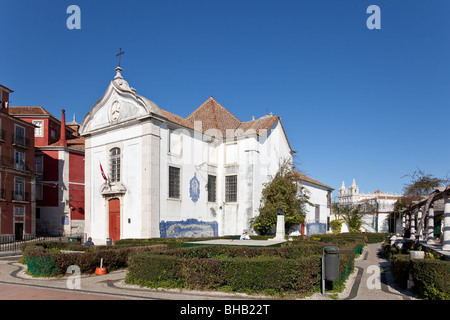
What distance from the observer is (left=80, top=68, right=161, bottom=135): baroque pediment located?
23425mm

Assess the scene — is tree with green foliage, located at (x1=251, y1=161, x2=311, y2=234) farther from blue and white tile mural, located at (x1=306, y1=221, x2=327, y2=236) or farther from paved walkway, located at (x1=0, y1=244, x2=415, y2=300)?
paved walkway, located at (x1=0, y1=244, x2=415, y2=300)

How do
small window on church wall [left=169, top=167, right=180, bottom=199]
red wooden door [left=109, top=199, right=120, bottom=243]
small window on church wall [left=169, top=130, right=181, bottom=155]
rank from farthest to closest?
small window on church wall [left=169, top=130, right=181, bottom=155] < red wooden door [left=109, top=199, right=120, bottom=243] < small window on church wall [left=169, top=167, right=180, bottom=199]

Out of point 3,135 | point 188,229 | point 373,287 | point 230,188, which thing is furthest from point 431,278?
point 3,135

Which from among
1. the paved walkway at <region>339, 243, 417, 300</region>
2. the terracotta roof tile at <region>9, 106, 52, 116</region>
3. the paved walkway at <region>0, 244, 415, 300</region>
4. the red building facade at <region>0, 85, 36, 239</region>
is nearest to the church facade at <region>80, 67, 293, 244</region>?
the red building facade at <region>0, 85, 36, 239</region>

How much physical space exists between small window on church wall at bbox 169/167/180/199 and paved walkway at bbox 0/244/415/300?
38.7 ft

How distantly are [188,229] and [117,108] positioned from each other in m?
10.3

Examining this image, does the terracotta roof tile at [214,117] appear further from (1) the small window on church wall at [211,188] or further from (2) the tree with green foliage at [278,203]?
(2) the tree with green foliage at [278,203]

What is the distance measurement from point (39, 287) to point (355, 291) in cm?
907

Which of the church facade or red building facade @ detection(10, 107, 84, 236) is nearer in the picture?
the church facade

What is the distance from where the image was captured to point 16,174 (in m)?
30.1

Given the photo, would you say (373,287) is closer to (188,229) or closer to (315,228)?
(188,229)
